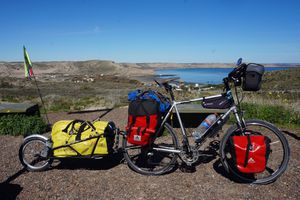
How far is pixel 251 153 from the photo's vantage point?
3.85 metres

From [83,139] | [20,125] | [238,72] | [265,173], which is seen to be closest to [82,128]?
[83,139]

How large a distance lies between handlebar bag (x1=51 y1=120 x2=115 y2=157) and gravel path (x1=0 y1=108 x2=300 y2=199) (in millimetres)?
419

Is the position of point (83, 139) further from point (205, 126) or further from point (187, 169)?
point (205, 126)

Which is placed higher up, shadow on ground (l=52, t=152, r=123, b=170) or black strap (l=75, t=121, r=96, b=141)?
black strap (l=75, t=121, r=96, b=141)

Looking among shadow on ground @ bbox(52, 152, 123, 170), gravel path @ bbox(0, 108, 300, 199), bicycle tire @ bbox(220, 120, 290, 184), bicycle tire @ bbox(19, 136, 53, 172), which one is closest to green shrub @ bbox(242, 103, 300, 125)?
gravel path @ bbox(0, 108, 300, 199)

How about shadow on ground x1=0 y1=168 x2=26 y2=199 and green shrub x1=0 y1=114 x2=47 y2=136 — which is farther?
green shrub x1=0 y1=114 x2=47 y2=136

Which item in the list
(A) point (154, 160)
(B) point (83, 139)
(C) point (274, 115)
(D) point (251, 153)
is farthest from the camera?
(C) point (274, 115)

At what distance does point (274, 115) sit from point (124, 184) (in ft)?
19.1

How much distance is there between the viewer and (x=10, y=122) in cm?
739

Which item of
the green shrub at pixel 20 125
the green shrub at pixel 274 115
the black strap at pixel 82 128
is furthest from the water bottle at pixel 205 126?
the green shrub at pixel 20 125

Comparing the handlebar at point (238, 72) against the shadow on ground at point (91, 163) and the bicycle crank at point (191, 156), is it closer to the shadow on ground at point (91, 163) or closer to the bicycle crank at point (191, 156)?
the bicycle crank at point (191, 156)

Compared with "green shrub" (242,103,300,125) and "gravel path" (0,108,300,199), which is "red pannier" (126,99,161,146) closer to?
"gravel path" (0,108,300,199)

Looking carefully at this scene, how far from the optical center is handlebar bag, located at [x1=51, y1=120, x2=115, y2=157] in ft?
14.4

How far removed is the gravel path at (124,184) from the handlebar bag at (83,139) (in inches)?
16.5
